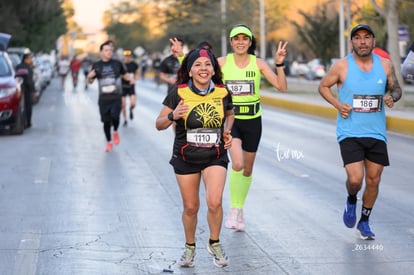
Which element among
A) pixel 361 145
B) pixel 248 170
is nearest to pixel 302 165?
pixel 248 170

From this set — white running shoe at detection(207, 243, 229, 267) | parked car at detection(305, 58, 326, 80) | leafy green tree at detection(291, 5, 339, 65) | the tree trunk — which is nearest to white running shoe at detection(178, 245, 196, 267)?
white running shoe at detection(207, 243, 229, 267)

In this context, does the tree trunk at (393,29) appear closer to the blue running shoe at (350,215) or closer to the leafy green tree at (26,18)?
the blue running shoe at (350,215)

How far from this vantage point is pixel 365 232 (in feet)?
27.8

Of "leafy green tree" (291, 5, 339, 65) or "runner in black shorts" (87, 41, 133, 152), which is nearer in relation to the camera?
"runner in black shorts" (87, 41, 133, 152)

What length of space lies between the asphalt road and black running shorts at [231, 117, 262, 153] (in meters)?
0.78

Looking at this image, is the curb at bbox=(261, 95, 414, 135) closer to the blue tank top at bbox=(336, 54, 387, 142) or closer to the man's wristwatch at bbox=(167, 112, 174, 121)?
the blue tank top at bbox=(336, 54, 387, 142)

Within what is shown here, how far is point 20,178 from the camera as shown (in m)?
13.2

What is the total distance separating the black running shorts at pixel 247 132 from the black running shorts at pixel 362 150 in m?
1.00

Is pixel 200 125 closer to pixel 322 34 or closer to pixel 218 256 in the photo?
pixel 218 256

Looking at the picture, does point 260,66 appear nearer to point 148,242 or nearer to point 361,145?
point 361,145

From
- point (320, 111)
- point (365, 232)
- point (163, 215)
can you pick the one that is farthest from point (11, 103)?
point (365, 232)

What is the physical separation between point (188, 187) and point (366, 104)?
1.88m

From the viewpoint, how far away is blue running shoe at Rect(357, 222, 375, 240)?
332 inches

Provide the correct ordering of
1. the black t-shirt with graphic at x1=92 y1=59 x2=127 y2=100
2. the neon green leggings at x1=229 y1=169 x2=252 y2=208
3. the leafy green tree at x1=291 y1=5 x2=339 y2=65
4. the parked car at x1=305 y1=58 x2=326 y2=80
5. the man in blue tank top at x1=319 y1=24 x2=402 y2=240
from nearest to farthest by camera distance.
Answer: the man in blue tank top at x1=319 y1=24 x2=402 y2=240
the neon green leggings at x1=229 y1=169 x2=252 y2=208
the black t-shirt with graphic at x1=92 y1=59 x2=127 y2=100
the leafy green tree at x1=291 y1=5 x2=339 y2=65
the parked car at x1=305 y1=58 x2=326 y2=80
